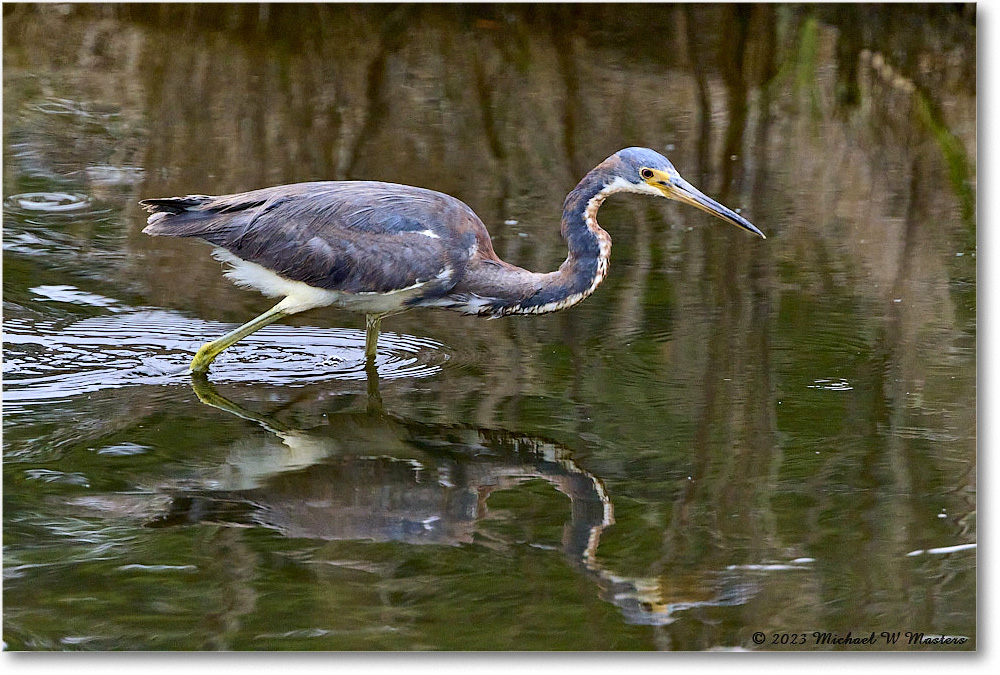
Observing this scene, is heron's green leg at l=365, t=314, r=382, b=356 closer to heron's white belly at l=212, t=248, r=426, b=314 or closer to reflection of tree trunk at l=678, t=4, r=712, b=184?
heron's white belly at l=212, t=248, r=426, b=314

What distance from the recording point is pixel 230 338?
6.07 metres

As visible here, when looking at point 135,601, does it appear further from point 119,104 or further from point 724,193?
point 119,104

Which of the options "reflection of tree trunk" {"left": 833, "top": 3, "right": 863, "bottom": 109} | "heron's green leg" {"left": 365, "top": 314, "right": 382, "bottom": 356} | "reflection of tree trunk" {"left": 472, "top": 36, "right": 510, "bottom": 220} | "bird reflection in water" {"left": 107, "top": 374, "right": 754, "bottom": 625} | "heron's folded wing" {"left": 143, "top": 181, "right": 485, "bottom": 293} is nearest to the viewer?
"bird reflection in water" {"left": 107, "top": 374, "right": 754, "bottom": 625}

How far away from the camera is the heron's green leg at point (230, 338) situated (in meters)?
6.05

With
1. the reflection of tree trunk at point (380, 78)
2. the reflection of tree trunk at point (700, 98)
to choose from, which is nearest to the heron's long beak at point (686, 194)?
the reflection of tree trunk at point (700, 98)

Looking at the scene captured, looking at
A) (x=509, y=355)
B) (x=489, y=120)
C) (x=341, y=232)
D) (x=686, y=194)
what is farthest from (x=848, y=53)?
(x=341, y=232)

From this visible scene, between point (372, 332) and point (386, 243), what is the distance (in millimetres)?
643

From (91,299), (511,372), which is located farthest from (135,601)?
(91,299)

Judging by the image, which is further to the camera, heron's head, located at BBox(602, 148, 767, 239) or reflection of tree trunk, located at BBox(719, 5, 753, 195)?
reflection of tree trunk, located at BBox(719, 5, 753, 195)

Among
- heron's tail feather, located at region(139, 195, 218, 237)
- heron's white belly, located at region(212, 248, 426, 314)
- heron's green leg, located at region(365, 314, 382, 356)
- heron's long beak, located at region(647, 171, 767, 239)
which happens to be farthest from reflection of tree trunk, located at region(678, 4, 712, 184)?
heron's tail feather, located at region(139, 195, 218, 237)

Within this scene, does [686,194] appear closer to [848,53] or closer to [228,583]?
[228,583]

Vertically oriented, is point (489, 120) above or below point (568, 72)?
below

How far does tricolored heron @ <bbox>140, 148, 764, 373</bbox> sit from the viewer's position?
587 cm

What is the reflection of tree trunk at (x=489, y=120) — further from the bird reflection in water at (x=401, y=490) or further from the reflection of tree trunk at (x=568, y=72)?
the bird reflection in water at (x=401, y=490)
